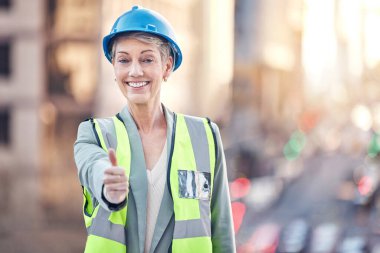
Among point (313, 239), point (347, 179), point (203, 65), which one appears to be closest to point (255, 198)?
point (347, 179)

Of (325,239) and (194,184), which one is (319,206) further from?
(194,184)

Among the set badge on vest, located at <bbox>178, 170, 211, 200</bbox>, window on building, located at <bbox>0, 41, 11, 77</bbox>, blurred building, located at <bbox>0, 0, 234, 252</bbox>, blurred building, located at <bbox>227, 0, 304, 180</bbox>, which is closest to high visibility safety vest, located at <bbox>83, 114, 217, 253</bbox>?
badge on vest, located at <bbox>178, 170, 211, 200</bbox>

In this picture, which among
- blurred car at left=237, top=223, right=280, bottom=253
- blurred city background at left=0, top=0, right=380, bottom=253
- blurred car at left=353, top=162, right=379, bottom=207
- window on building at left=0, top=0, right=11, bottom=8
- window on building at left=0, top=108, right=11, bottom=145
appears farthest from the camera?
window on building at left=0, top=0, right=11, bottom=8

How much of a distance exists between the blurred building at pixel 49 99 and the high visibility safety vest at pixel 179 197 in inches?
923

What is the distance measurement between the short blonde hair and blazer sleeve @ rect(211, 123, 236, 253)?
227 millimetres

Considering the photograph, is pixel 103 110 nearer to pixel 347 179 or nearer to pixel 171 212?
pixel 347 179

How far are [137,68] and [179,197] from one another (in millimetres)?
319

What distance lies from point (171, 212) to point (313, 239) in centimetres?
793

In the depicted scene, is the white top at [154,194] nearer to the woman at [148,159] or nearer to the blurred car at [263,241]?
the woman at [148,159]

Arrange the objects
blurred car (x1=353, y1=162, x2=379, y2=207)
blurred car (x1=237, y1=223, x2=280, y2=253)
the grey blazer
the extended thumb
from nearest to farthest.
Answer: the extended thumb < the grey blazer < blurred car (x1=237, y1=223, x2=280, y2=253) < blurred car (x1=353, y1=162, x2=379, y2=207)

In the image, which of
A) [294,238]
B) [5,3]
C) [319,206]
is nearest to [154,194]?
[294,238]

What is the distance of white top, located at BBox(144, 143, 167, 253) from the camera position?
2209mm

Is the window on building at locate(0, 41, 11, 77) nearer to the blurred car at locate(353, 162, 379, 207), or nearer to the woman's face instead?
the blurred car at locate(353, 162, 379, 207)

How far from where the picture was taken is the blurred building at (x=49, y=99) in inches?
1035
